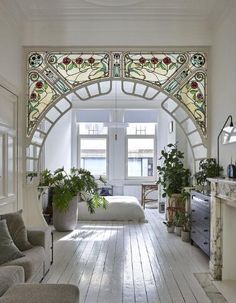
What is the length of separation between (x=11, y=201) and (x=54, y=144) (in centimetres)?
401

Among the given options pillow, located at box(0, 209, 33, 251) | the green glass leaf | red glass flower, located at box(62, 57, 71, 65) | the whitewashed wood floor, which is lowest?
the whitewashed wood floor

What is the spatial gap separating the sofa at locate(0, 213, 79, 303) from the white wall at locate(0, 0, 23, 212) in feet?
3.14

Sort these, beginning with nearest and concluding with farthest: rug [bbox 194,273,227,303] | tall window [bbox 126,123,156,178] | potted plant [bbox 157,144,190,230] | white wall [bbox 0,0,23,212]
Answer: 1. rug [bbox 194,273,227,303]
2. white wall [bbox 0,0,23,212]
3. potted plant [bbox 157,144,190,230]
4. tall window [bbox 126,123,156,178]

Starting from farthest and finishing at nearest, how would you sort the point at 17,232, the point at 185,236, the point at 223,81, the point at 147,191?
1. the point at 147,191
2. the point at 185,236
3. the point at 223,81
4. the point at 17,232

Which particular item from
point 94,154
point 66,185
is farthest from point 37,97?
point 94,154

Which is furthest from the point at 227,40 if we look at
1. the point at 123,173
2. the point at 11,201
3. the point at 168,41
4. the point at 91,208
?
the point at 123,173

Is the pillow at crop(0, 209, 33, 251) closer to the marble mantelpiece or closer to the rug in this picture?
the rug

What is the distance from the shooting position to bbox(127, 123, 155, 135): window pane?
11.4 m

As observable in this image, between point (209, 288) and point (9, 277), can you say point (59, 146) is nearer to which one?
point (209, 288)

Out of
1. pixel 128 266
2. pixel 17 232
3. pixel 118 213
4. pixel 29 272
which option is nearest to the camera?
pixel 29 272

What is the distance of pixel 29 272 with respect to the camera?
3375mm

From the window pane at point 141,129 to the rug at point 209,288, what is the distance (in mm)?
7277

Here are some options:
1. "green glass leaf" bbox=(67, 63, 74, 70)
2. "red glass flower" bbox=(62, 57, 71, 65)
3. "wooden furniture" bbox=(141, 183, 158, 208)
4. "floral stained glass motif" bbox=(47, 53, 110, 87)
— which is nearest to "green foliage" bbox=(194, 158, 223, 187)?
"floral stained glass motif" bbox=(47, 53, 110, 87)

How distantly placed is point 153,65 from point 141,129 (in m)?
5.53
